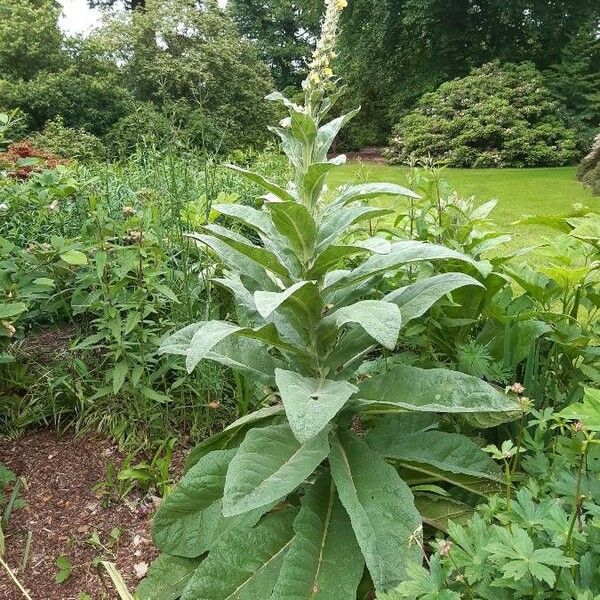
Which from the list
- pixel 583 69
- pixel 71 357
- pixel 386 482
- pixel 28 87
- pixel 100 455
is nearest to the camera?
pixel 386 482

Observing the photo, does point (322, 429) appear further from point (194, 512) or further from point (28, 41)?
point (28, 41)

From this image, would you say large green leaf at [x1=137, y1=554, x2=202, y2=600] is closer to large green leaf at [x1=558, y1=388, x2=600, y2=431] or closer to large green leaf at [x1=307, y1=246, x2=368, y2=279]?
large green leaf at [x1=307, y1=246, x2=368, y2=279]

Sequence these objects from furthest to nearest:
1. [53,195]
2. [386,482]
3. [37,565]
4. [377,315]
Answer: [53,195] → [37,565] → [386,482] → [377,315]

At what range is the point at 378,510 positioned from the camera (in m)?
1.56

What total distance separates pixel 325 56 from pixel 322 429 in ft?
3.48

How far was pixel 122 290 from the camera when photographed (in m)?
2.63

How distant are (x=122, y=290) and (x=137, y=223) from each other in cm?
33

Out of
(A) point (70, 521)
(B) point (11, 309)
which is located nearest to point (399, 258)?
(B) point (11, 309)

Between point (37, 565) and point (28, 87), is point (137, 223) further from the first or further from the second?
point (28, 87)

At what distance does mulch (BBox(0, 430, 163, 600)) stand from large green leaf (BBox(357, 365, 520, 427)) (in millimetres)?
988

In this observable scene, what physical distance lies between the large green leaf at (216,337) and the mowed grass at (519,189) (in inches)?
172

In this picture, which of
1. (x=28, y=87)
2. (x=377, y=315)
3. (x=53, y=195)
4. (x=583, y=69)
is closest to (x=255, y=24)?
(x=583, y=69)

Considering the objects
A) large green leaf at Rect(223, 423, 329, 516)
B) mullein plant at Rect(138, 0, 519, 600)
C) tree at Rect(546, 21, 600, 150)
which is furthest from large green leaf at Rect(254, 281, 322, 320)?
tree at Rect(546, 21, 600, 150)

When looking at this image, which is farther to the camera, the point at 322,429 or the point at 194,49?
the point at 194,49
